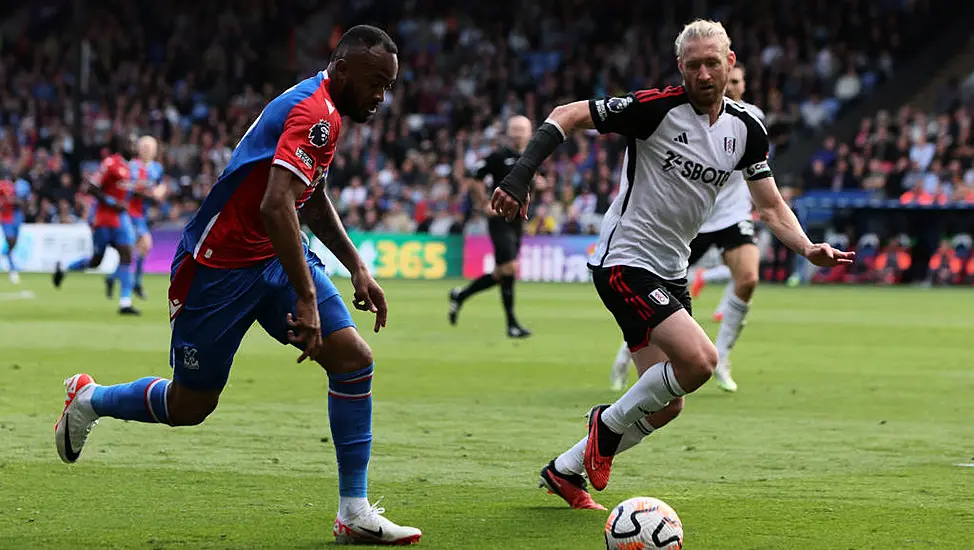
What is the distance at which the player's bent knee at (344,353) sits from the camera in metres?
5.66

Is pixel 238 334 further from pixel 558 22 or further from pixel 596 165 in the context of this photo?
pixel 558 22

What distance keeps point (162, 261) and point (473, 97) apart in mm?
9923

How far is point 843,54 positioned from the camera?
3641 centimetres

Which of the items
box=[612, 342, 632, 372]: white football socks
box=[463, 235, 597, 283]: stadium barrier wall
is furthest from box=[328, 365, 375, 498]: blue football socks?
box=[463, 235, 597, 283]: stadium barrier wall

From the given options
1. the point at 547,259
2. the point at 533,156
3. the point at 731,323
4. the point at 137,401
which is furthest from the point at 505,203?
the point at 547,259

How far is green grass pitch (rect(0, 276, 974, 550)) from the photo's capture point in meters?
5.98

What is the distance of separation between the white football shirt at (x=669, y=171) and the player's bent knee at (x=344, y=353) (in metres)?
1.51

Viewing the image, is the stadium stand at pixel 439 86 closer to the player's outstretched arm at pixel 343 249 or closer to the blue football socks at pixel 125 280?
the blue football socks at pixel 125 280

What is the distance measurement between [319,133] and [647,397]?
198cm

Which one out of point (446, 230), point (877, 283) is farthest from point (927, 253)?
point (446, 230)

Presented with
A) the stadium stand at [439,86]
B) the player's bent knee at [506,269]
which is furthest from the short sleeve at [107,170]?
the stadium stand at [439,86]

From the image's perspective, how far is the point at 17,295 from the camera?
80.1ft

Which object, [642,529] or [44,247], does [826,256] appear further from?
[44,247]

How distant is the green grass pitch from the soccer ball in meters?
0.31
